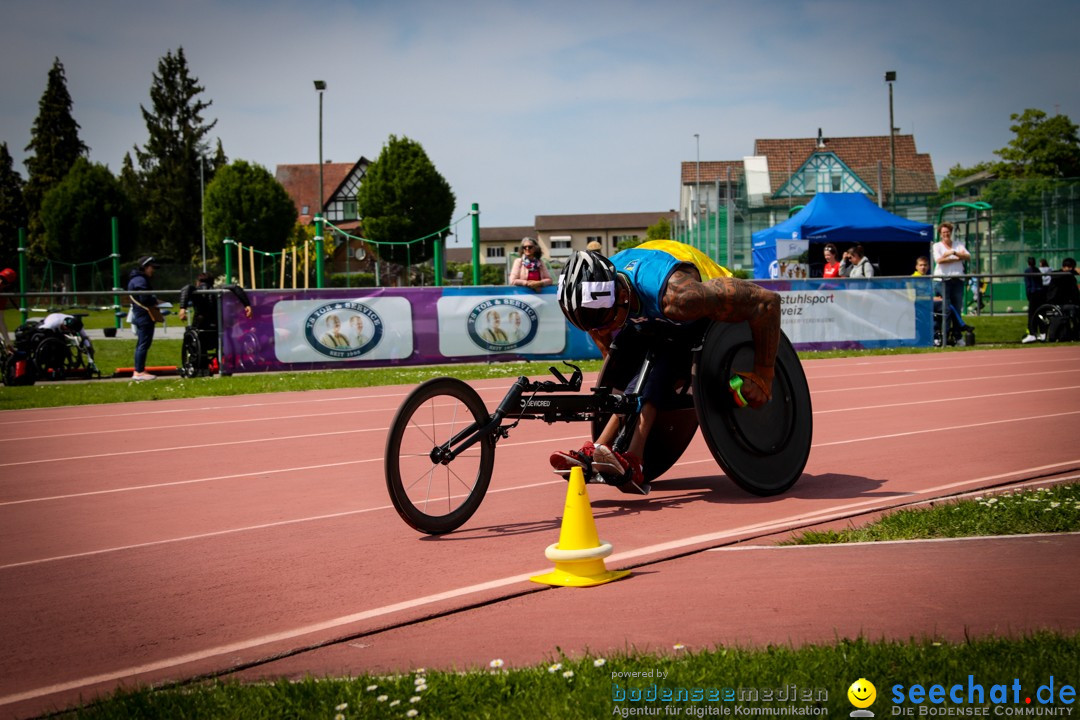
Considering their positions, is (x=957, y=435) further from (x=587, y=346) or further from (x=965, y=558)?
(x=587, y=346)

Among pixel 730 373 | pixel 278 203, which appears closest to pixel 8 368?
pixel 730 373

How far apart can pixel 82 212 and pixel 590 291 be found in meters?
73.0

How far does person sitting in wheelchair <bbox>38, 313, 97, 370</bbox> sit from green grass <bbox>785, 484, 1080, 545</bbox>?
1557 cm

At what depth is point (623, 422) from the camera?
248 inches

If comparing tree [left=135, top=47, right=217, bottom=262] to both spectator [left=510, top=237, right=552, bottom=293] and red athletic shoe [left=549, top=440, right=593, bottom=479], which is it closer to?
spectator [left=510, top=237, right=552, bottom=293]

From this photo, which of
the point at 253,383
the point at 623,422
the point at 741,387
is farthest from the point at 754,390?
the point at 253,383

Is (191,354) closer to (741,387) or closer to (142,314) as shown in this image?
(142,314)

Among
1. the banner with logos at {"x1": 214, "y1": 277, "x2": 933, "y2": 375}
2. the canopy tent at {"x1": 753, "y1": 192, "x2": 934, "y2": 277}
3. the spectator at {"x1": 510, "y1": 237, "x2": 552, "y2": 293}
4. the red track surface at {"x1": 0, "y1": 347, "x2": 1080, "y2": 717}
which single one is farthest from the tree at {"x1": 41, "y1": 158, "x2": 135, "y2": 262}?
the red track surface at {"x1": 0, "y1": 347, "x2": 1080, "y2": 717}

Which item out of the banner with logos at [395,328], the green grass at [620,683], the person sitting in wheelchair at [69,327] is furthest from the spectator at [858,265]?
the green grass at [620,683]

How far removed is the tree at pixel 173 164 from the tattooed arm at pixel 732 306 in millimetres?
91038

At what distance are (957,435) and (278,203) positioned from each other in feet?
241

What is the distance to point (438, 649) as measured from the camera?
3953 mm

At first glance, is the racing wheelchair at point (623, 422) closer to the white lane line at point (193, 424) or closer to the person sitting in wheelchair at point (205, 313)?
the white lane line at point (193, 424)

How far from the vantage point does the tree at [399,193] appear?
7200 cm
